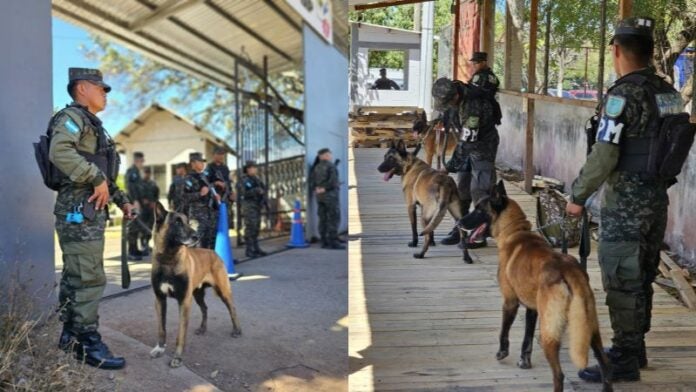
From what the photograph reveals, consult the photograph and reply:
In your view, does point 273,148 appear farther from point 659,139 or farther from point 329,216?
point 659,139

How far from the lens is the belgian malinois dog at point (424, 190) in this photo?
154 inches

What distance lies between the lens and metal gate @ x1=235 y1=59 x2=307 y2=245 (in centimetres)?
234

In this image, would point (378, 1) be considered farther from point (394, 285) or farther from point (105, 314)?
point (105, 314)

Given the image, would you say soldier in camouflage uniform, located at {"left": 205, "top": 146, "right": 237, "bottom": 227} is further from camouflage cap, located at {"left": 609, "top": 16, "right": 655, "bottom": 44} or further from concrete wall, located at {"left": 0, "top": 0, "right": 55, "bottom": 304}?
camouflage cap, located at {"left": 609, "top": 16, "right": 655, "bottom": 44}

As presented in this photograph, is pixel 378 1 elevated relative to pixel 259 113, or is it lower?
elevated

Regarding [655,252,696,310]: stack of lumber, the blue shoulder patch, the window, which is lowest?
[655,252,696,310]: stack of lumber

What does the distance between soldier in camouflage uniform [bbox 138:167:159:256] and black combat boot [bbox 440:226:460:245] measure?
232cm

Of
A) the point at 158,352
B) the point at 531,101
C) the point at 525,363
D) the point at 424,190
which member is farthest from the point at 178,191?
the point at 424,190

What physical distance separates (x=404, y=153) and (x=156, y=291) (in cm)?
194

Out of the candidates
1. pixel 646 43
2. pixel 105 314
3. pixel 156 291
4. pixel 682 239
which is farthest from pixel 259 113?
pixel 682 239

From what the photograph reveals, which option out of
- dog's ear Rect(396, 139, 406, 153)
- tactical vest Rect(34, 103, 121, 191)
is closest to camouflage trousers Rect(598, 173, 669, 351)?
dog's ear Rect(396, 139, 406, 153)

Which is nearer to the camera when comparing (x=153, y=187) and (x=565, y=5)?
(x=153, y=187)

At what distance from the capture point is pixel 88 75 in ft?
6.77

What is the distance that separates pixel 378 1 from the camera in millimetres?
3057
